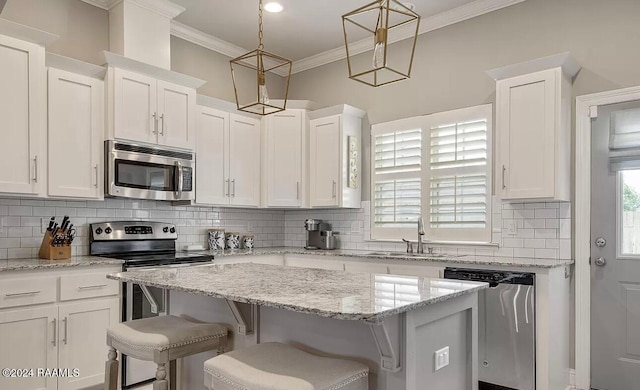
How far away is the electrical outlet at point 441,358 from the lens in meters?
1.85

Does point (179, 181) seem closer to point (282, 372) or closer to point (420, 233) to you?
point (420, 233)

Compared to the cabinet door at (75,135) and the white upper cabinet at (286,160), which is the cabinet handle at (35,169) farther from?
the white upper cabinet at (286,160)

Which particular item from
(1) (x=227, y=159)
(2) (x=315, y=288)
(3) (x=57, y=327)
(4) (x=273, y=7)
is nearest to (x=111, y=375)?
(3) (x=57, y=327)

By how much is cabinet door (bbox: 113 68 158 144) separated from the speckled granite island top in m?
1.56

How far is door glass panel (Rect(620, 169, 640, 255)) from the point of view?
3182 mm

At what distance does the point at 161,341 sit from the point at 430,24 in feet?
11.8

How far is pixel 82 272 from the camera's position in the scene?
3.10 meters

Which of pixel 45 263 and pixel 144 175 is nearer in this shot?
pixel 45 263

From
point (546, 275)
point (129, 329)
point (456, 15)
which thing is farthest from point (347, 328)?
point (456, 15)

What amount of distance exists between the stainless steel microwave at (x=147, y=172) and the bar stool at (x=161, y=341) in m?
1.61

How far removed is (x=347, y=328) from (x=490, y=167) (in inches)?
99.7

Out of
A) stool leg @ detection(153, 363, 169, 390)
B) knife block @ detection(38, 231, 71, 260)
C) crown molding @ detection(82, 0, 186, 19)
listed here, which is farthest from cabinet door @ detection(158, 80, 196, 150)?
stool leg @ detection(153, 363, 169, 390)

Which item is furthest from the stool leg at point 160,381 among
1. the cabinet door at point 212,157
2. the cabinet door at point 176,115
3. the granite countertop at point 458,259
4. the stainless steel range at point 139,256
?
the cabinet door at point 212,157

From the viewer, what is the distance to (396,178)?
452 cm
